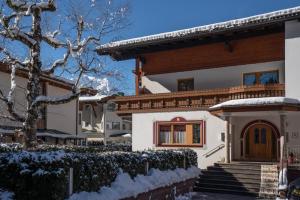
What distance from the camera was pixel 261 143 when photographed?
20.7 metres

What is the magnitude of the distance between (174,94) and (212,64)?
2821mm

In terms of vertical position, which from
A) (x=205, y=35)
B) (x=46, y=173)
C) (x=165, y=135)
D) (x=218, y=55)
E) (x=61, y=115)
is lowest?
(x=46, y=173)

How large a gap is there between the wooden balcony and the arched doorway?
215 centimetres

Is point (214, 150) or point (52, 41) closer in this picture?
point (52, 41)

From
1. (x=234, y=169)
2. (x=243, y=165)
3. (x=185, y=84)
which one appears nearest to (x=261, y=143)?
(x=243, y=165)

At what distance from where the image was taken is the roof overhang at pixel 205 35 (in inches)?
758

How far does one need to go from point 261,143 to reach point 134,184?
36.2 feet

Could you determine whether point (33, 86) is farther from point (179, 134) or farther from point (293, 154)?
point (293, 154)

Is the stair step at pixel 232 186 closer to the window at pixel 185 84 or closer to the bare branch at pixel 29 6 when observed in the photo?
the window at pixel 185 84

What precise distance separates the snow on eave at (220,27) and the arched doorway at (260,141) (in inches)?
209

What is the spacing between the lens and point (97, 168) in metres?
10.2

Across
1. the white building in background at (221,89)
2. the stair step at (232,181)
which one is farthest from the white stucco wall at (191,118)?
the stair step at (232,181)

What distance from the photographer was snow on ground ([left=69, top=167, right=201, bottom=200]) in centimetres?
992

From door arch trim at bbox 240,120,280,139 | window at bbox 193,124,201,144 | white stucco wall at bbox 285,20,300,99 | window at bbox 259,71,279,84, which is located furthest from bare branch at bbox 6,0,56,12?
door arch trim at bbox 240,120,280,139
